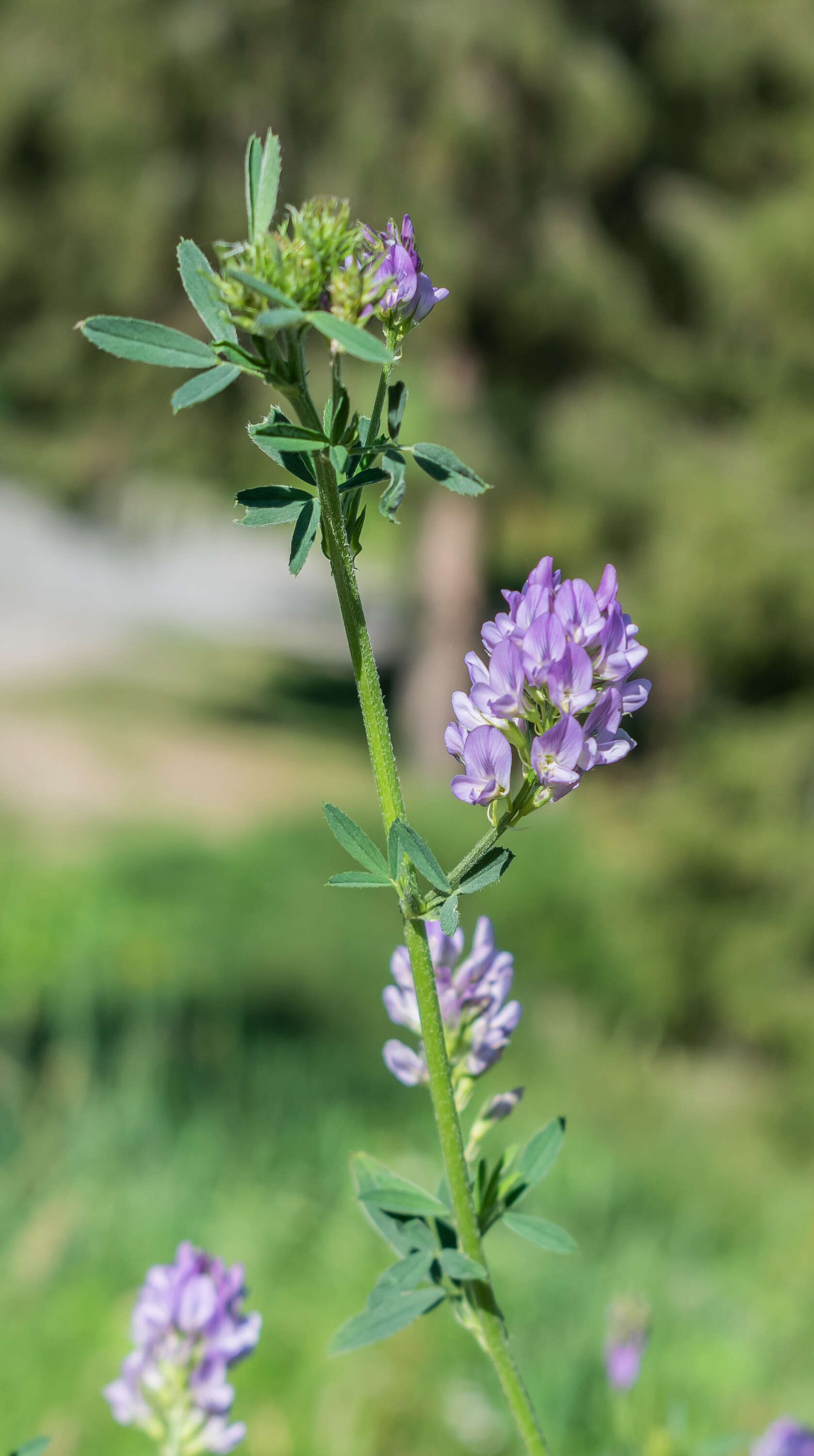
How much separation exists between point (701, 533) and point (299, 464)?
5.04m

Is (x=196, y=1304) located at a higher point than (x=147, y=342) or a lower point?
lower

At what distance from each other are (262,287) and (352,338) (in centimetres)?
4

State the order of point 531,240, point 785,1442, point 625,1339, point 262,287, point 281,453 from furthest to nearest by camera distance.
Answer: point 531,240, point 625,1339, point 785,1442, point 281,453, point 262,287

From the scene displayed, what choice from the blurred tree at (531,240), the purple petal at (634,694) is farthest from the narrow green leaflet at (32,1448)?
the blurred tree at (531,240)

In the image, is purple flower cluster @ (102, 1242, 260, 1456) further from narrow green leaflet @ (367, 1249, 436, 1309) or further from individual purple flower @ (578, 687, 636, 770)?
individual purple flower @ (578, 687, 636, 770)

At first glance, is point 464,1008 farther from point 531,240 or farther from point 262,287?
point 531,240

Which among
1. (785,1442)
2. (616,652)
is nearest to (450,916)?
(616,652)

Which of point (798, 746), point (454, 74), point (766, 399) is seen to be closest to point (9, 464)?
point (454, 74)

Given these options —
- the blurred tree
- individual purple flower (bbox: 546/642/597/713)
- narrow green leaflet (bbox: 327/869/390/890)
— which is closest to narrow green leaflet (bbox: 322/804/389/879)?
narrow green leaflet (bbox: 327/869/390/890)

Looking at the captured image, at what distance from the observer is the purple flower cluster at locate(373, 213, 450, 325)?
0.57 m

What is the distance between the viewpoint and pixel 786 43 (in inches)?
324

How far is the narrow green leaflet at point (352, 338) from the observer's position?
0.49 m

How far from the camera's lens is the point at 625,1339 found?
1.06 metres

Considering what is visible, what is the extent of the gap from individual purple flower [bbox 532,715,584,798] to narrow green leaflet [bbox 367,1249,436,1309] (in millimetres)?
221
